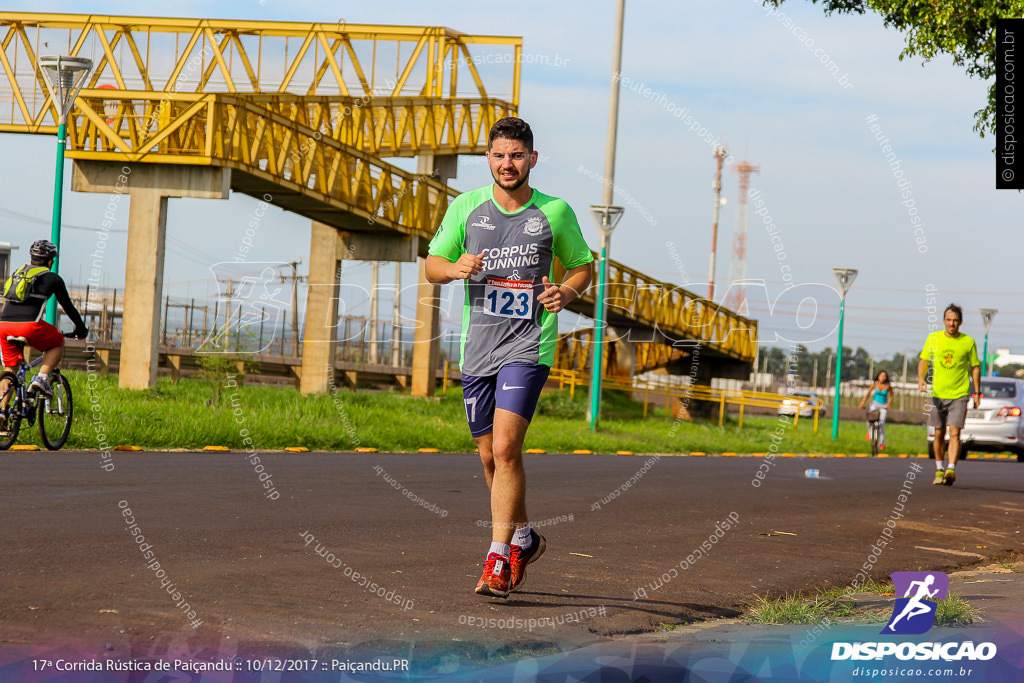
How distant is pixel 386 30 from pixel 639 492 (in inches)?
814

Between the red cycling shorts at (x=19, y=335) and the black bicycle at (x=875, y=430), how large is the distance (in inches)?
689

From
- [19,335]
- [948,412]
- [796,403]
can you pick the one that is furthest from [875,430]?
[19,335]

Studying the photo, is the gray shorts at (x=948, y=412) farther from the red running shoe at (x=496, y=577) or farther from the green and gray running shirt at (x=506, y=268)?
the red running shoe at (x=496, y=577)

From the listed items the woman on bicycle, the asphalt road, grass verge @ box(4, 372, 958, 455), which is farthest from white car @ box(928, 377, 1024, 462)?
the asphalt road

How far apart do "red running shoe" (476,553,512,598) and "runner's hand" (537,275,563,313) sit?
A: 3.85ft

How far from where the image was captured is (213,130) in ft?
69.1

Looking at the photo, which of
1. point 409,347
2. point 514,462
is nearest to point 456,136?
point 409,347

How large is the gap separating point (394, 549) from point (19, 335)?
6180 millimetres

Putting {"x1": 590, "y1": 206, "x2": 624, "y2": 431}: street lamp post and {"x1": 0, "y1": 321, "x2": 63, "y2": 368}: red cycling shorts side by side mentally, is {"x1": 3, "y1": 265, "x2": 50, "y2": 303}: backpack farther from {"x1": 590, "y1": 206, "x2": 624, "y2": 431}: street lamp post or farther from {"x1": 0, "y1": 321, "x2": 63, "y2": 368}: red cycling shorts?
{"x1": 590, "y1": 206, "x2": 624, "y2": 431}: street lamp post

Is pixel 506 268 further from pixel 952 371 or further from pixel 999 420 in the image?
pixel 999 420

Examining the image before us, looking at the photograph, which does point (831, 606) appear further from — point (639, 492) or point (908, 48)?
point (908, 48)

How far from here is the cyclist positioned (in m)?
11.8

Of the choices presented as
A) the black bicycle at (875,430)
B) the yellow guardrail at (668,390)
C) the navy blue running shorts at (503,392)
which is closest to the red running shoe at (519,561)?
the navy blue running shorts at (503,392)

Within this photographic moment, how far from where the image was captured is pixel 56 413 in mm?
12266
